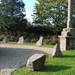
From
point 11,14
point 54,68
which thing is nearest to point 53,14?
point 11,14

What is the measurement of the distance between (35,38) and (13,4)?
6321 millimetres

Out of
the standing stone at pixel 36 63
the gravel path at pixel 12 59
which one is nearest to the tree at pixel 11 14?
the gravel path at pixel 12 59

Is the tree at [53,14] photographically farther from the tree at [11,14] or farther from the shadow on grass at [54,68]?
the shadow on grass at [54,68]

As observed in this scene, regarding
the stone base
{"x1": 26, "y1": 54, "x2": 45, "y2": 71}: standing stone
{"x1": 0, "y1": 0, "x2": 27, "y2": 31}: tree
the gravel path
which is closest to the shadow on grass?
{"x1": 26, "y1": 54, "x2": 45, "y2": 71}: standing stone

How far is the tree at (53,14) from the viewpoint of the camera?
35.8 meters

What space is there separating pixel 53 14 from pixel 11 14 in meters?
6.65

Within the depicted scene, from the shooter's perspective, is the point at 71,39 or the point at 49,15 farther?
the point at 49,15

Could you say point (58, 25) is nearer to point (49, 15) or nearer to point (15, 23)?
point (49, 15)

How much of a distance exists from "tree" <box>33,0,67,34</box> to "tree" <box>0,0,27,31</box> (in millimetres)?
2898

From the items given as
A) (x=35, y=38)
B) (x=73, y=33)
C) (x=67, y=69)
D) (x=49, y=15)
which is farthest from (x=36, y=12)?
(x=67, y=69)

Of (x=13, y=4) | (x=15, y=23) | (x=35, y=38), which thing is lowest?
(x=35, y=38)

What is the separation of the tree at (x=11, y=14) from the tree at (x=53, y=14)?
114 inches

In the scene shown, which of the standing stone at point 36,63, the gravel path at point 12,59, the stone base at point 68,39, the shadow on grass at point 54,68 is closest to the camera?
the standing stone at point 36,63

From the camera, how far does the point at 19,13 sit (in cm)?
3588
